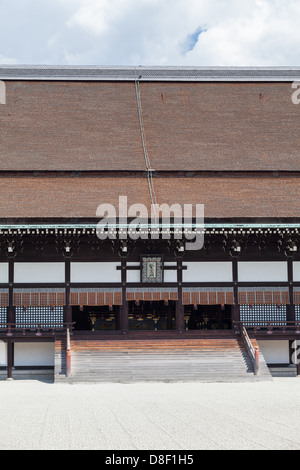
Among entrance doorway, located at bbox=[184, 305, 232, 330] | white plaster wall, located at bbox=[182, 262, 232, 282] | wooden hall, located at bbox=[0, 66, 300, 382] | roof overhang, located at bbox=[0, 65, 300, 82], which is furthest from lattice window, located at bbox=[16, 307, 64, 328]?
roof overhang, located at bbox=[0, 65, 300, 82]

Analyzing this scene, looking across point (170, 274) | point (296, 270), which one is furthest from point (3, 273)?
point (296, 270)

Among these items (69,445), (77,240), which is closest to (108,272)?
(77,240)

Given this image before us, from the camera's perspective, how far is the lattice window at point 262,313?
22203 millimetres

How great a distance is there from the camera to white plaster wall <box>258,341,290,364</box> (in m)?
22.1

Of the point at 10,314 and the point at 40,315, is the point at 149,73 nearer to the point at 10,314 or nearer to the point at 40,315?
the point at 40,315

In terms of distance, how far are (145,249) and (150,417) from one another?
10.7 metres

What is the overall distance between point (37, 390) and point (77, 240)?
5719 mm

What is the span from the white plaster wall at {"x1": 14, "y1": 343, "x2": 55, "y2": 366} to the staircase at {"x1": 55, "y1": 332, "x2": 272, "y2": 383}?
112 cm

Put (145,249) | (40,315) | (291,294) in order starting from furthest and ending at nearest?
(291,294) < (145,249) < (40,315)

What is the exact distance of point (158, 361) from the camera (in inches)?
780

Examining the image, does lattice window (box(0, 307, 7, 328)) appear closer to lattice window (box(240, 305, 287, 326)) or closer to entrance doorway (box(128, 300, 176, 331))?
entrance doorway (box(128, 300, 176, 331))

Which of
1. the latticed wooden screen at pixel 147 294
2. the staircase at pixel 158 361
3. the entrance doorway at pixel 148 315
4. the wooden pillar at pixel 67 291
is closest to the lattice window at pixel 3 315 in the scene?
the wooden pillar at pixel 67 291

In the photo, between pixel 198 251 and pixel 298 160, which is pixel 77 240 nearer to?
pixel 198 251

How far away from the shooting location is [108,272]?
21.7 meters
